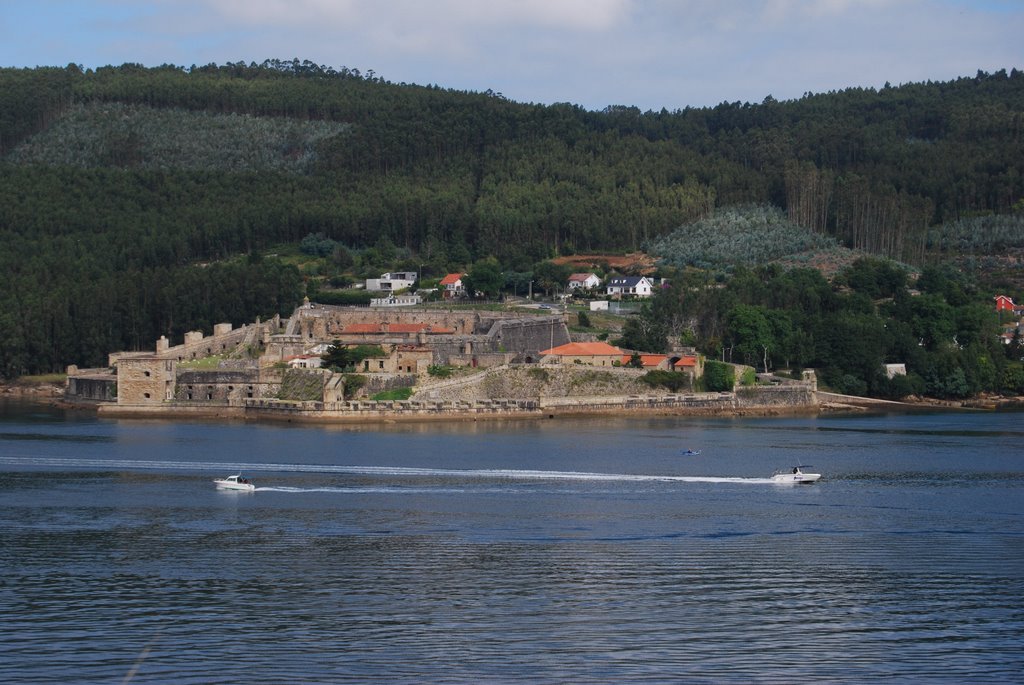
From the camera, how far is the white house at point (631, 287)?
77.0 m

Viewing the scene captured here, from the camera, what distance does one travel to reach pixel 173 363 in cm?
5644

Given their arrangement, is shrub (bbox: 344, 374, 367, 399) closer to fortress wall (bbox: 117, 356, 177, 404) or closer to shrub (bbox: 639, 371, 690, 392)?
fortress wall (bbox: 117, 356, 177, 404)

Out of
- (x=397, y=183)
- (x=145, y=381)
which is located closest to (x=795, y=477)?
(x=145, y=381)

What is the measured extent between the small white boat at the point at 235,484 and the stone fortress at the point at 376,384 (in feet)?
53.3

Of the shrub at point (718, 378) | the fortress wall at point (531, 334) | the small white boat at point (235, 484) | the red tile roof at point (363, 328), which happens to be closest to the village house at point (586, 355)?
the fortress wall at point (531, 334)

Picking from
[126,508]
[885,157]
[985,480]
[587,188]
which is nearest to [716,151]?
[885,157]

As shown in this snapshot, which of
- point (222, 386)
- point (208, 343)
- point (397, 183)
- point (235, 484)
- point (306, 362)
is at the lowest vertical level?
point (235, 484)

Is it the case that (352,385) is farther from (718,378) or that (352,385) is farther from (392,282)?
(392,282)

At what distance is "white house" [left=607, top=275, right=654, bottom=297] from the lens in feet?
253

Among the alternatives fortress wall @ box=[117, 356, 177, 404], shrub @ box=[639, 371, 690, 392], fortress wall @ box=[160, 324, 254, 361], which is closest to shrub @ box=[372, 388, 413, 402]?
fortress wall @ box=[117, 356, 177, 404]

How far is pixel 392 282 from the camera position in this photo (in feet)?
259

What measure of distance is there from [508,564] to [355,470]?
40.0ft

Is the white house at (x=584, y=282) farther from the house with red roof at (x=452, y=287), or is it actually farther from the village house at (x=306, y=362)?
the village house at (x=306, y=362)

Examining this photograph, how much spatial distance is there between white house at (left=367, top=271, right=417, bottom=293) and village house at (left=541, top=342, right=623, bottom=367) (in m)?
21.0
